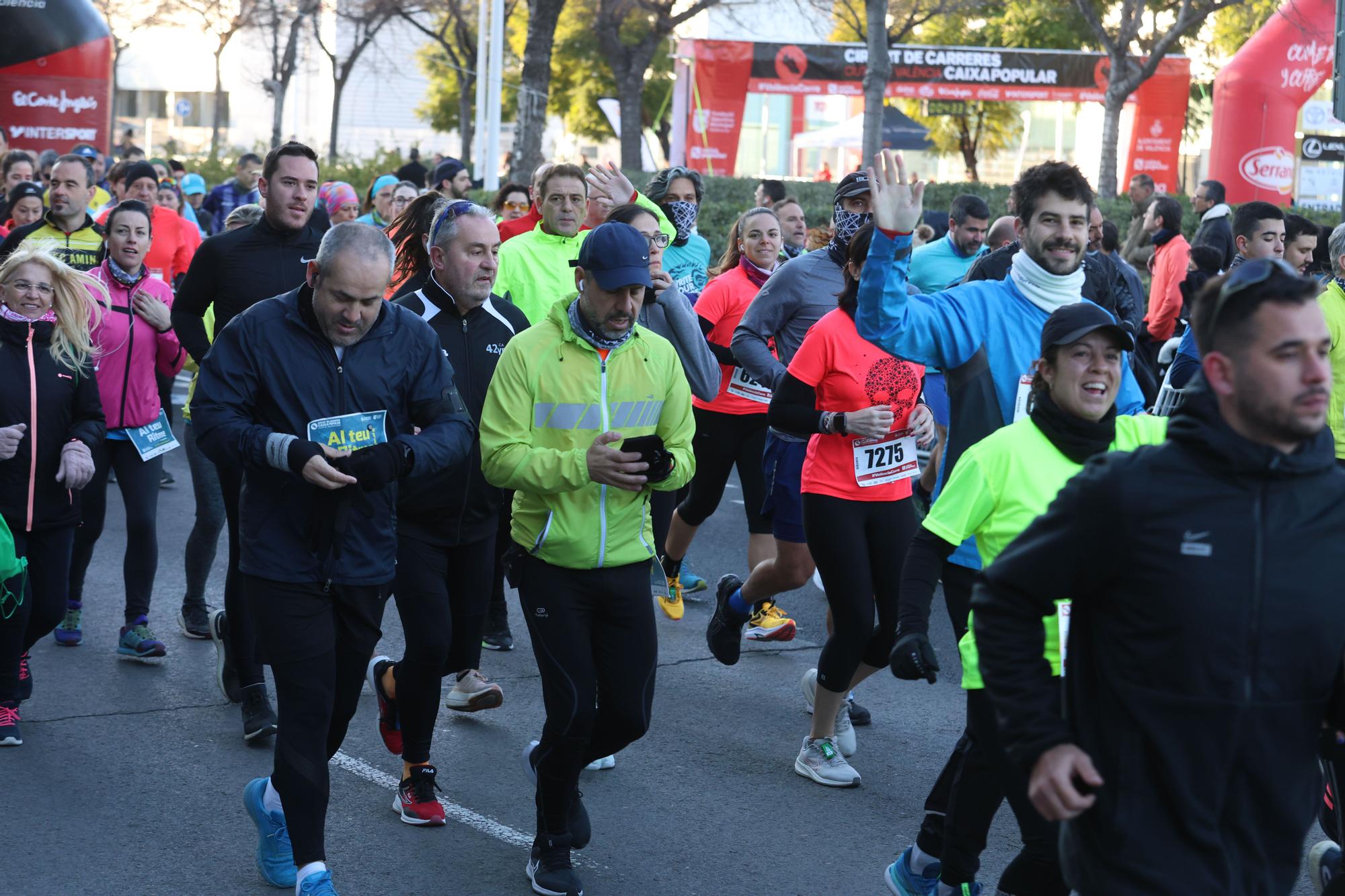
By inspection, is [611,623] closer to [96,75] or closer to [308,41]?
[96,75]

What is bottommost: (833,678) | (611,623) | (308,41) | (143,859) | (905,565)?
(143,859)

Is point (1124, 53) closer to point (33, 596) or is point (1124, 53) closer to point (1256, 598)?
point (33, 596)

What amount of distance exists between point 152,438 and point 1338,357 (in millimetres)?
4919

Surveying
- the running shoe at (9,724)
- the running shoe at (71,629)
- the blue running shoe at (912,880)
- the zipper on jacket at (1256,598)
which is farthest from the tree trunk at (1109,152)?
the zipper on jacket at (1256,598)

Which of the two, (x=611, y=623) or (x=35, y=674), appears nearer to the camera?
(x=611, y=623)

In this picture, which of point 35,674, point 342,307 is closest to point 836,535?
point 342,307

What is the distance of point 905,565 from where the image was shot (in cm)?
412

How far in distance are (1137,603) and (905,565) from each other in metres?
1.37

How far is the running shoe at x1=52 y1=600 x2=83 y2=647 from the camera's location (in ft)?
24.6

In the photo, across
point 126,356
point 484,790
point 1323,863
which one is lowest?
point 484,790

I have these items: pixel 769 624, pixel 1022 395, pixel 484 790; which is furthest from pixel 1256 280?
pixel 769 624

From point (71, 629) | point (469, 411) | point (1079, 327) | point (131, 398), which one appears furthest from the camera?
point (71, 629)

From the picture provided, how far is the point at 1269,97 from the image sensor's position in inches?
796

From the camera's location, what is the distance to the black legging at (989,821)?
3732 millimetres
